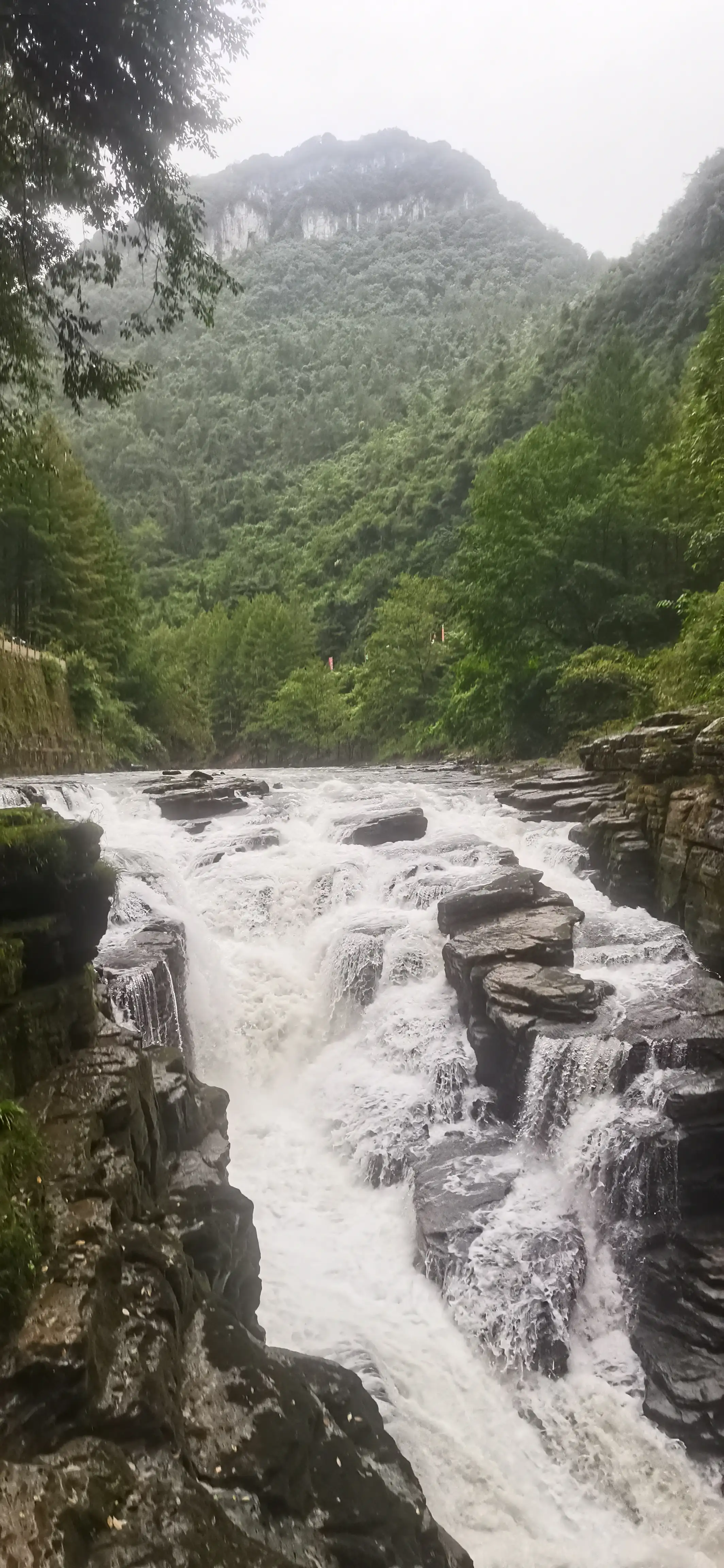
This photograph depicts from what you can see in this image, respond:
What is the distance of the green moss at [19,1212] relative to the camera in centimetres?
332

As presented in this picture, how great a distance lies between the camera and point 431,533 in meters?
57.5

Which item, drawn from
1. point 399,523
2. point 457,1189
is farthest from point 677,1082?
point 399,523

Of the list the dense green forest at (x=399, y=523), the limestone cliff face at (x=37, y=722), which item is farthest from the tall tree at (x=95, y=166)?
the limestone cliff face at (x=37, y=722)

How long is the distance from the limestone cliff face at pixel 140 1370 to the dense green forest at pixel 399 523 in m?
6.38

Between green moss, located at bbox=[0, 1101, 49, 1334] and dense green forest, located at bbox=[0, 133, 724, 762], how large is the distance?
7.16 meters

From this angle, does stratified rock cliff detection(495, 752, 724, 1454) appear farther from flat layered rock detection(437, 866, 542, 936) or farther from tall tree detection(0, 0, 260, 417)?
tall tree detection(0, 0, 260, 417)

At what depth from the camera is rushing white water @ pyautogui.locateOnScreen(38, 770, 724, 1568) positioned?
5117 millimetres

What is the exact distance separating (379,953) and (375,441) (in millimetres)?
77993

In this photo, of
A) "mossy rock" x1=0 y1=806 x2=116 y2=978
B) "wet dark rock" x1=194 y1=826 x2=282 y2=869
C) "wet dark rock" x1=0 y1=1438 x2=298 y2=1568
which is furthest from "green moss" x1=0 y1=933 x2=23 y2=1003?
"wet dark rock" x1=194 y1=826 x2=282 y2=869

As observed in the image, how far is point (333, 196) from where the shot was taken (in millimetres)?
176500

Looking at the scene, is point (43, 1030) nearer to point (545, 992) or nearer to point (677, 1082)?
point (545, 992)

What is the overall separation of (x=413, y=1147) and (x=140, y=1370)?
4.89 m

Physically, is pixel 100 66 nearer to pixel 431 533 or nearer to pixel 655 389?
pixel 655 389

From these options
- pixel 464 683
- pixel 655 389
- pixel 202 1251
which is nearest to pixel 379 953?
pixel 202 1251
